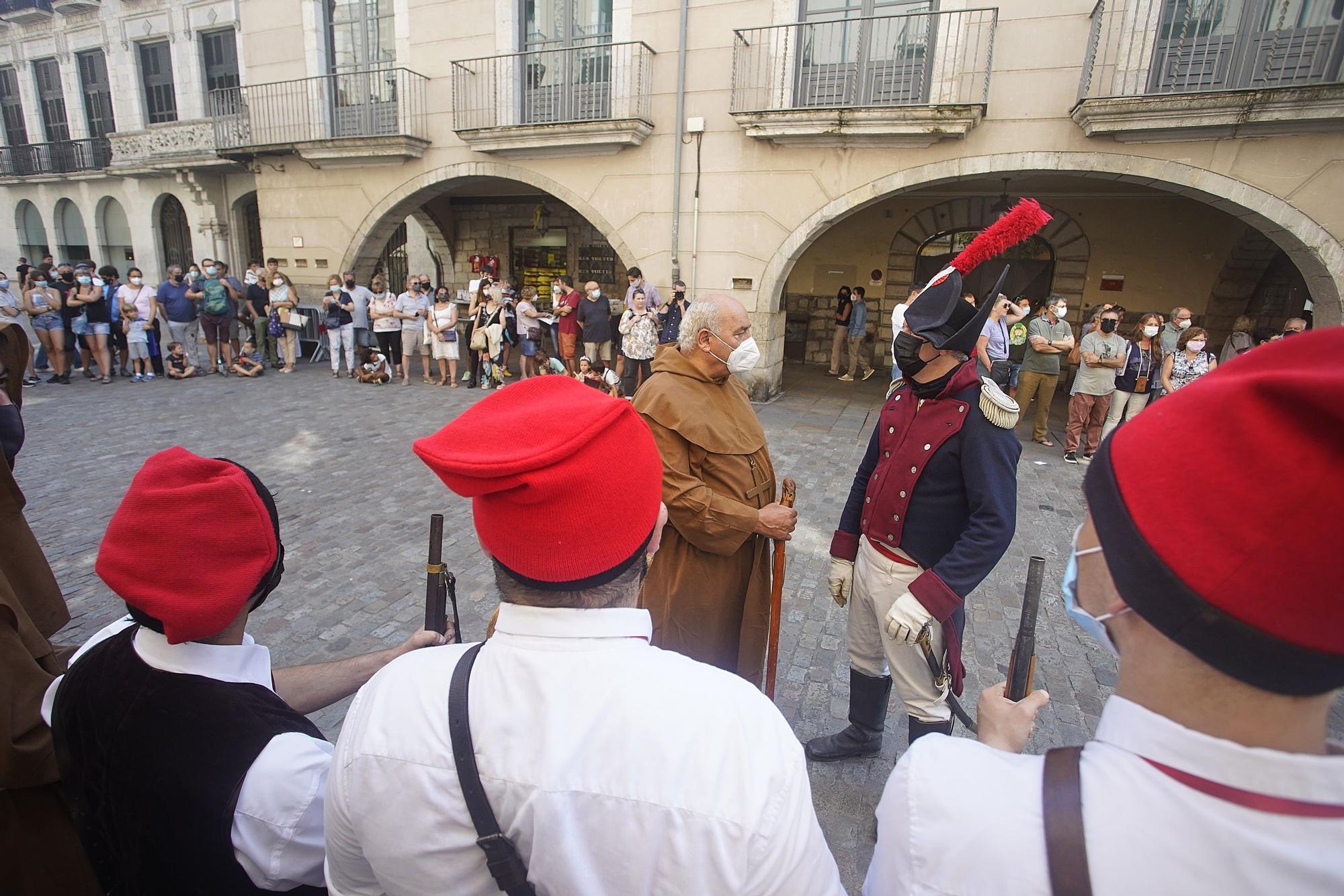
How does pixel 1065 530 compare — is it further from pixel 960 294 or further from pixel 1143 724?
pixel 1143 724

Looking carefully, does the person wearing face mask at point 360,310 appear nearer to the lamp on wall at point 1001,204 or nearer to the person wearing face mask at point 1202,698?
the lamp on wall at point 1001,204

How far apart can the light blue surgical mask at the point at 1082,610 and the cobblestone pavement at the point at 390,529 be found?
1551mm

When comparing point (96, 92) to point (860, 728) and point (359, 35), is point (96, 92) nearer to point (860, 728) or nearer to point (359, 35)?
point (359, 35)

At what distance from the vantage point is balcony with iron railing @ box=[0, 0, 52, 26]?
1852 centimetres

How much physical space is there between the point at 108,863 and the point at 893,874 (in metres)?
1.58

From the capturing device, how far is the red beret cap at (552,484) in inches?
40.2

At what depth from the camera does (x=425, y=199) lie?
13.3 meters

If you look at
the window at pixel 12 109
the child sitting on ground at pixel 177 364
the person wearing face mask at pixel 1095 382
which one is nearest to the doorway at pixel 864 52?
the person wearing face mask at pixel 1095 382

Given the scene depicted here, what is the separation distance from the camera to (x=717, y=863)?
0.87 m

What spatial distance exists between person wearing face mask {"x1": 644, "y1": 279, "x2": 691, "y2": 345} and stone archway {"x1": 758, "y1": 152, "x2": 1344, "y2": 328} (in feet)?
8.15

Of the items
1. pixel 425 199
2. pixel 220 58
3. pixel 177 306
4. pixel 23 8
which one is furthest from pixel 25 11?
pixel 425 199

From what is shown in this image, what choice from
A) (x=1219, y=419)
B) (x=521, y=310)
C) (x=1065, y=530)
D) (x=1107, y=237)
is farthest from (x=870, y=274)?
(x=1219, y=419)

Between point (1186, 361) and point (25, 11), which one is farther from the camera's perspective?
point (25, 11)

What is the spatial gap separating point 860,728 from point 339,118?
48.2ft
